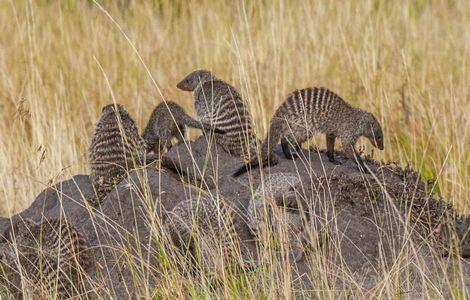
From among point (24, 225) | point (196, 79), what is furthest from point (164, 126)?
point (24, 225)

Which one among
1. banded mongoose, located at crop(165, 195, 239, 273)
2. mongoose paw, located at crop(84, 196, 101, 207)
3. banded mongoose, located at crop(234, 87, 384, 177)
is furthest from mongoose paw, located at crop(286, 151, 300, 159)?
mongoose paw, located at crop(84, 196, 101, 207)

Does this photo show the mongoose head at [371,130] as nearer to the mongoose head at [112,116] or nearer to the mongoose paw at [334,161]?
the mongoose paw at [334,161]

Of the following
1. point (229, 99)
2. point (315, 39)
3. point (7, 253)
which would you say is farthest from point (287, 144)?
point (315, 39)

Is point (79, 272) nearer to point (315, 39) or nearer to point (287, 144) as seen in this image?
point (287, 144)

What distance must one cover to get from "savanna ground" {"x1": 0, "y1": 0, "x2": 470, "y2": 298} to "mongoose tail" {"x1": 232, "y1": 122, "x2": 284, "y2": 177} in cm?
77

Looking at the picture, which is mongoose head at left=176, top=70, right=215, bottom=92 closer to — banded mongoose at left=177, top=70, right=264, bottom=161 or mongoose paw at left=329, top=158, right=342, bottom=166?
banded mongoose at left=177, top=70, right=264, bottom=161

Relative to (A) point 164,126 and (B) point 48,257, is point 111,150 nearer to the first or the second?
(A) point 164,126

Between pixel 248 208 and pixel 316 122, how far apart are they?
149cm

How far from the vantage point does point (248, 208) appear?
5.69m

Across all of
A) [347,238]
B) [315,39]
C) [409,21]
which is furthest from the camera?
[409,21]

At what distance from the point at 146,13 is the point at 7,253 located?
5.60 m

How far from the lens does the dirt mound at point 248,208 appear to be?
5.23 meters

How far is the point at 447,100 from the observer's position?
830 centimetres

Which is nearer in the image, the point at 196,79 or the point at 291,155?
the point at 291,155
